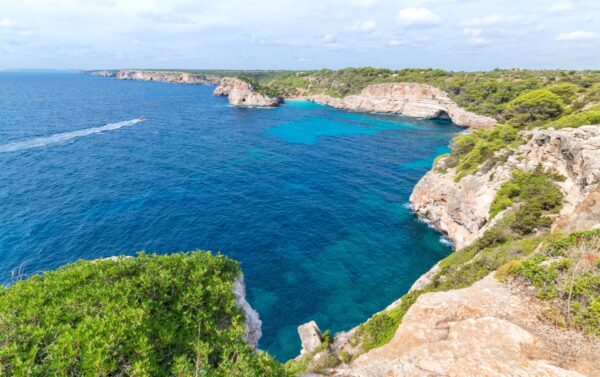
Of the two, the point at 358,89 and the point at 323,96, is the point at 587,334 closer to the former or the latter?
the point at 358,89

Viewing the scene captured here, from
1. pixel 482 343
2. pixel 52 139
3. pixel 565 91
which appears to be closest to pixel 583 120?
pixel 565 91

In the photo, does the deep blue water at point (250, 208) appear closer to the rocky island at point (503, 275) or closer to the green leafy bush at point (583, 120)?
the rocky island at point (503, 275)

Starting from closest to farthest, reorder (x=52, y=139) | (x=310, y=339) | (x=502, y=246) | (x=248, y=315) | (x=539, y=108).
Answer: (x=248, y=315) < (x=310, y=339) < (x=502, y=246) < (x=539, y=108) < (x=52, y=139)

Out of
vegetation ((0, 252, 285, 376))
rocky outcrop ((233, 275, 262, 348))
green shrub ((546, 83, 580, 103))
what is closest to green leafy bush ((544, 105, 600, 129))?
green shrub ((546, 83, 580, 103))

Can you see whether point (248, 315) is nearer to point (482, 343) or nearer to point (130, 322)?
point (130, 322)

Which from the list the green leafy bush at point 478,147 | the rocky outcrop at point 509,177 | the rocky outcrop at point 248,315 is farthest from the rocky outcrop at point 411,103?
the rocky outcrop at point 248,315

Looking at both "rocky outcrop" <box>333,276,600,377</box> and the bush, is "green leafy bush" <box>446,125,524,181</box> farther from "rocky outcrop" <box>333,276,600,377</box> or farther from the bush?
"rocky outcrop" <box>333,276,600,377</box>
